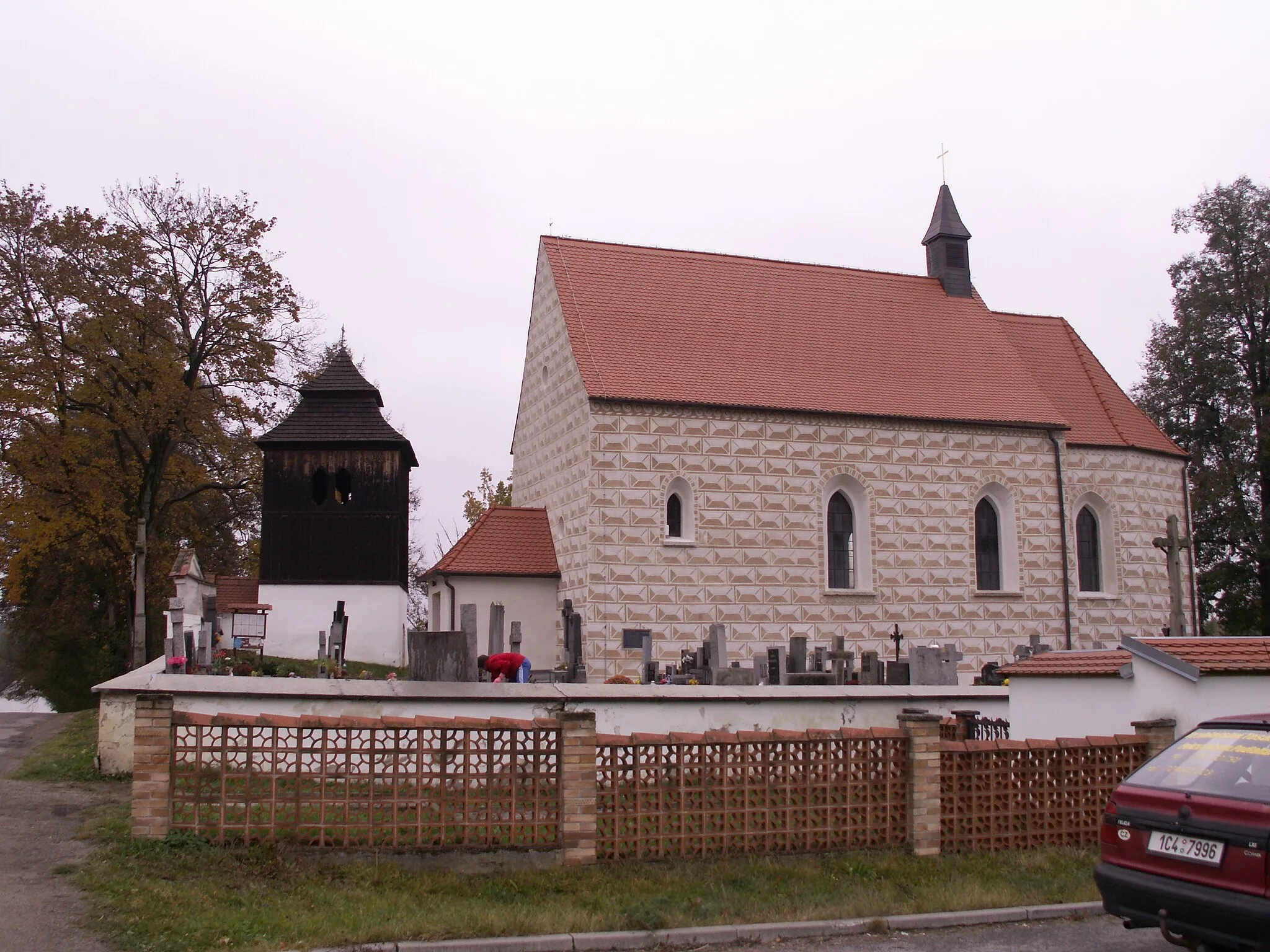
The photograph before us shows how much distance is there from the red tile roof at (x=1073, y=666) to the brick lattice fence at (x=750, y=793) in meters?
2.91

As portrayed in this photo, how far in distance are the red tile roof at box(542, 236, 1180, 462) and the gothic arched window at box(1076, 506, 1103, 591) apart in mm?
1884

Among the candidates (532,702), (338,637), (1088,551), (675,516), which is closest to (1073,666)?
(532,702)

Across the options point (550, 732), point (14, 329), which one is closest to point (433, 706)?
point (550, 732)

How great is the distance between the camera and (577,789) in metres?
10.1

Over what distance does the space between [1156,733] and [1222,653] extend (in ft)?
3.84

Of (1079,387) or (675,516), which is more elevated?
(1079,387)

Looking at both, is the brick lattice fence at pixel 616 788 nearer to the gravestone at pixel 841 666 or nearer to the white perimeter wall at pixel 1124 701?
the white perimeter wall at pixel 1124 701

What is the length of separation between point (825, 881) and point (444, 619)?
654 inches

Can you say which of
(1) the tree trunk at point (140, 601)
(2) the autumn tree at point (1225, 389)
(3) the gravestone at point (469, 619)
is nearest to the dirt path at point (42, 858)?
(3) the gravestone at point (469, 619)

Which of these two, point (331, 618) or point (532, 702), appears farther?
point (331, 618)

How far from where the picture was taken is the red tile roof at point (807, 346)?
25781 millimetres

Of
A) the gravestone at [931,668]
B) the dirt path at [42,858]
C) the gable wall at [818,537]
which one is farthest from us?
the gable wall at [818,537]

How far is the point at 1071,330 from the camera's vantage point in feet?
109

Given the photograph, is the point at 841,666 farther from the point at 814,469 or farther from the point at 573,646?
the point at 814,469
